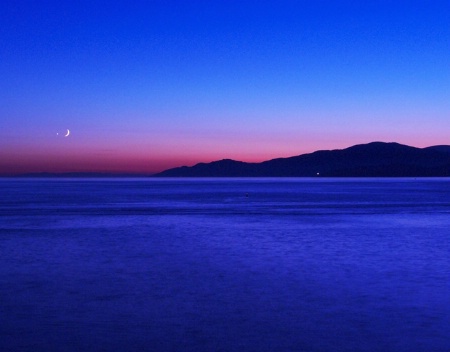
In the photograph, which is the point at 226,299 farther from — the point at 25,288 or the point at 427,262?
the point at 427,262

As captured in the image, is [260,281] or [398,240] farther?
[398,240]

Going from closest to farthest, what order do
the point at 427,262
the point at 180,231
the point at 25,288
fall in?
the point at 25,288
the point at 427,262
the point at 180,231

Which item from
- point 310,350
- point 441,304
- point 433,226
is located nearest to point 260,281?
point 441,304

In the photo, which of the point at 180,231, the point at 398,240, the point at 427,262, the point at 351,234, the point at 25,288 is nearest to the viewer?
the point at 25,288

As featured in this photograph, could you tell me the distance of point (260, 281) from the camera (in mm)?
11766

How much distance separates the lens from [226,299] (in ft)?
33.2

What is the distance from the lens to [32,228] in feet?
74.2

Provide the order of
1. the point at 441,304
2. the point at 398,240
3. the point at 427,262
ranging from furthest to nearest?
the point at 398,240 → the point at 427,262 → the point at 441,304

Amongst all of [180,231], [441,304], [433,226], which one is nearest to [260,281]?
[441,304]

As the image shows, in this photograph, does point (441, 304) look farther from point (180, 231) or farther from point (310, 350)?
point (180, 231)

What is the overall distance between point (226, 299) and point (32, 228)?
14.8 m

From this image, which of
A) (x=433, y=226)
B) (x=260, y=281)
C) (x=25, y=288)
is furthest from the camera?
(x=433, y=226)

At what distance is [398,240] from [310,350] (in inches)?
499

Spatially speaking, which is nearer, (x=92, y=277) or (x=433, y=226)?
(x=92, y=277)
